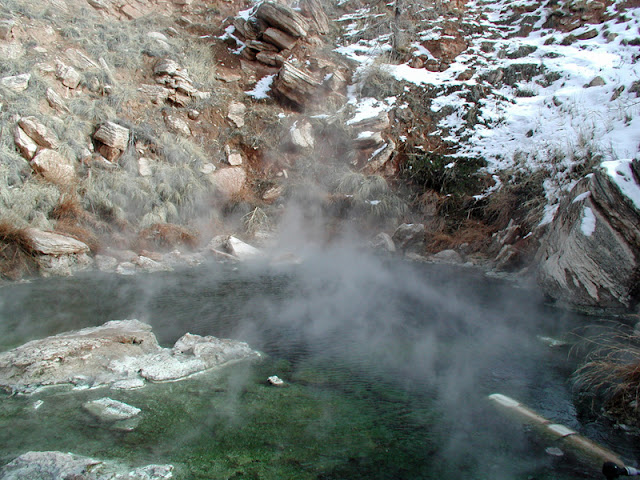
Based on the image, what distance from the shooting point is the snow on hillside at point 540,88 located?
31.2ft

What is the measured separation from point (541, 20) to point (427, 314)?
601 inches

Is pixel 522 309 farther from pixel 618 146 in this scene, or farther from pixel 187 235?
pixel 187 235

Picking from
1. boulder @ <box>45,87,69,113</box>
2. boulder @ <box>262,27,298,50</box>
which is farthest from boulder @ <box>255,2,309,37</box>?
boulder @ <box>45,87,69,113</box>

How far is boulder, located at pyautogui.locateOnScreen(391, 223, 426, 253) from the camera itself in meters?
9.83

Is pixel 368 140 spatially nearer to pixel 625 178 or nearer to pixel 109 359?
pixel 625 178

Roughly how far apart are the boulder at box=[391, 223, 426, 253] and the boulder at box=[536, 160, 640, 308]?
3659 mm

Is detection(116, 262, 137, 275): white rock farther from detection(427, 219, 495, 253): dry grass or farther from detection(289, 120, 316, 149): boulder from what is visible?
detection(289, 120, 316, 149): boulder

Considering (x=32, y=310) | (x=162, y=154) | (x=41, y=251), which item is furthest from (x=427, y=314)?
(x=162, y=154)

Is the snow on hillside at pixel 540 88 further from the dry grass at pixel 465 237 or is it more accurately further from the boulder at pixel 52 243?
the boulder at pixel 52 243

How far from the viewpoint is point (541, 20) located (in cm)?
1538

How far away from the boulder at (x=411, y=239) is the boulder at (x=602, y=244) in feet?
12.0

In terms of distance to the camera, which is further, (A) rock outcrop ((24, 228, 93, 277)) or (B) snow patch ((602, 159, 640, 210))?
(A) rock outcrop ((24, 228, 93, 277))

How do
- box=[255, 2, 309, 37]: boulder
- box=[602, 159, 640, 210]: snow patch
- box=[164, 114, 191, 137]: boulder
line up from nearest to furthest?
box=[602, 159, 640, 210]: snow patch, box=[164, 114, 191, 137]: boulder, box=[255, 2, 309, 37]: boulder

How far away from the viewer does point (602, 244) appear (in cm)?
555
